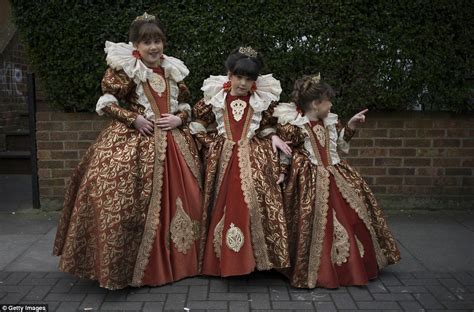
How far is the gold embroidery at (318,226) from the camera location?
3311 millimetres

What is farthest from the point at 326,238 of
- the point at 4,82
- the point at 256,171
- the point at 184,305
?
the point at 4,82

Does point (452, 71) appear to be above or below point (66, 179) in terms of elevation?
above

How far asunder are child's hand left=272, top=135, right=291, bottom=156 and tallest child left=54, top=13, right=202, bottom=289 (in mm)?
567

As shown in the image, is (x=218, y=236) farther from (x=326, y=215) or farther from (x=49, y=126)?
(x=49, y=126)

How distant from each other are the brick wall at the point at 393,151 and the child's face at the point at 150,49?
6.42 feet

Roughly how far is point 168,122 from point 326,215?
1264 mm

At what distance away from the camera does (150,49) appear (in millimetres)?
3357

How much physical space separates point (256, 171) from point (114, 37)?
241cm

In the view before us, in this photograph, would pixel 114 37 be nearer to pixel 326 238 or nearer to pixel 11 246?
pixel 11 246

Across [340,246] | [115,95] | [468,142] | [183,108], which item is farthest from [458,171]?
[115,95]

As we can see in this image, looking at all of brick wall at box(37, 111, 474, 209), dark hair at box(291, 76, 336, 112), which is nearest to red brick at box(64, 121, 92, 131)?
brick wall at box(37, 111, 474, 209)

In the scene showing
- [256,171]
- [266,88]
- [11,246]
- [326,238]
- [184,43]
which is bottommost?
[11,246]

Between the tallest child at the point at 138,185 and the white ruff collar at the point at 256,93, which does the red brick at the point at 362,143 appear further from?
the tallest child at the point at 138,185

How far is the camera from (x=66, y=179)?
17.3ft
